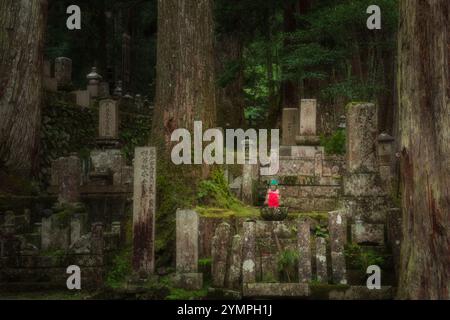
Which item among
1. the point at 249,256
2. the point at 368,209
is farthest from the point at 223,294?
the point at 368,209

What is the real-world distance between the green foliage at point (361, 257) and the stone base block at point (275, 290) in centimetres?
110

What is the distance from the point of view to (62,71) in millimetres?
16094

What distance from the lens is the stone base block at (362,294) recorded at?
21.2ft

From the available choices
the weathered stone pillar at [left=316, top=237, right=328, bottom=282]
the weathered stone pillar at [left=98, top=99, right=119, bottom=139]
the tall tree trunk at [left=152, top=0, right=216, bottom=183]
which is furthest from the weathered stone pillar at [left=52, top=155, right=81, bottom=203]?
the weathered stone pillar at [left=316, top=237, right=328, bottom=282]

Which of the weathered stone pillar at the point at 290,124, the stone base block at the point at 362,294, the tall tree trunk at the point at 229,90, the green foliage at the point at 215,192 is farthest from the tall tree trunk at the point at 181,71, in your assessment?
the tall tree trunk at the point at 229,90

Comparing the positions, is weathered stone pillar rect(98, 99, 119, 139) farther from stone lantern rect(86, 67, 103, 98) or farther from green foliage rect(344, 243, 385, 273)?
green foliage rect(344, 243, 385, 273)

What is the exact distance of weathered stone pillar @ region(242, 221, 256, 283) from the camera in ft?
21.4

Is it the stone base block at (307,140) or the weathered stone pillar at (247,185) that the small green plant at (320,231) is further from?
the stone base block at (307,140)

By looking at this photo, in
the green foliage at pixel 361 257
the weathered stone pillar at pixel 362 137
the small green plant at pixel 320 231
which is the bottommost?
the green foliage at pixel 361 257

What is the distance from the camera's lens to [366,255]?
727 centimetres

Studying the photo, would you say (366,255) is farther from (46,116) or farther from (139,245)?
(46,116)

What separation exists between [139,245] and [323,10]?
1104 cm

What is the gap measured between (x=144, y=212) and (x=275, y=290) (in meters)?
1.96
